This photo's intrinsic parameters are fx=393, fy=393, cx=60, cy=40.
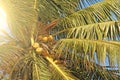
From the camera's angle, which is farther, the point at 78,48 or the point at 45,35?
the point at 45,35

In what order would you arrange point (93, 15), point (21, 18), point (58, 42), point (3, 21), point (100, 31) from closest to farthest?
point (100, 31) < point (58, 42) < point (21, 18) < point (3, 21) < point (93, 15)

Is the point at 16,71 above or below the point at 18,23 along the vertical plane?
below

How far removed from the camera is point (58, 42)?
658 cm

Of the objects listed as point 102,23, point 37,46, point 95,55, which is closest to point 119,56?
point 95,55

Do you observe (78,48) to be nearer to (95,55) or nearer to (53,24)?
(95,55)

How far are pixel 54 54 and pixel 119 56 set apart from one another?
1289 mm

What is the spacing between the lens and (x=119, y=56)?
582 cm

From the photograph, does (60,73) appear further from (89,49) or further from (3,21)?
(3,21)

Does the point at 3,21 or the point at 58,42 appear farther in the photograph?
the point at 3,21

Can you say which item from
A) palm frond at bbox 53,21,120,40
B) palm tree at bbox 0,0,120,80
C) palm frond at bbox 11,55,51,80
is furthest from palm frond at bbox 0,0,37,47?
palm frond at bbox 53,21,120,40

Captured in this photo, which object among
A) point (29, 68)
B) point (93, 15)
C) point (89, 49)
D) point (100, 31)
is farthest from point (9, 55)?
point (93, 15)

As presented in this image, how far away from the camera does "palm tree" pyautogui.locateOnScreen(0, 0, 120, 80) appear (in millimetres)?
6168

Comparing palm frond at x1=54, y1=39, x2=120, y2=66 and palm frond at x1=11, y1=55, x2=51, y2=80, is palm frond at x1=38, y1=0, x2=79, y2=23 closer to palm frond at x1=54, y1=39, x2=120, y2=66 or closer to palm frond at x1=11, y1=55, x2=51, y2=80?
palm frond at x1=54, y1=39, x2=120, y2=66

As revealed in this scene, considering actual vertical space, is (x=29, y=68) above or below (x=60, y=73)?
above
